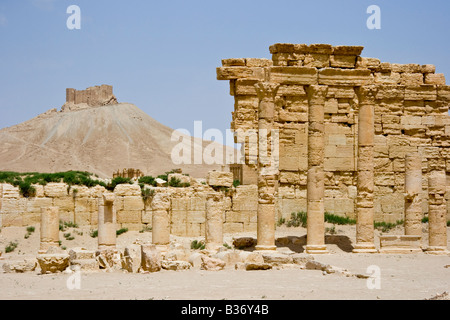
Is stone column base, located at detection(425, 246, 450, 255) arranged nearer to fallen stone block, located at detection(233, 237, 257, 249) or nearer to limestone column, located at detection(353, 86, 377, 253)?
limestone column, located at detection(353, 86, 377, 253)

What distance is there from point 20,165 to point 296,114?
5713 cm

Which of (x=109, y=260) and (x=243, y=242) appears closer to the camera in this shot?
(x=109, y=260)

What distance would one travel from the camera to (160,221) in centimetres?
2227

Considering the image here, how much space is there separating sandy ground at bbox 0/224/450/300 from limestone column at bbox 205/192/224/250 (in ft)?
11.3

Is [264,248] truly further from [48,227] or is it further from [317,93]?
[48,227]

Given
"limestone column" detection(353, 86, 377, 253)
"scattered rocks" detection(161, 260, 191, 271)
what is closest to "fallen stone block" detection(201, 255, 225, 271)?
"scattered rocks" detection(161, 260, 191, 271)

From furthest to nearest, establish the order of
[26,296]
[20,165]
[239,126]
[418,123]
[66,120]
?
[66,120]
[20,165]
[418,123]
[239,126]
[26,296]

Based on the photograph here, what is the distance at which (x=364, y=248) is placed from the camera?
22.5 meters

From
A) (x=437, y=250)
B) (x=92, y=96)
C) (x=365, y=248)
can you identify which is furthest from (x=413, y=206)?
(x=92, y=96)

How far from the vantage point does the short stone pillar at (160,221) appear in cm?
2222

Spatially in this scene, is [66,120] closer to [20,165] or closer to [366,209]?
[20,165]

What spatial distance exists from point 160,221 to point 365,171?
7.16 meters

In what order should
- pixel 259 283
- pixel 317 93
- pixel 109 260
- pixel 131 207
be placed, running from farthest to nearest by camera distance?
pixel 131 207, pixel 317 93, pixel 109 260, pixel 259 283
